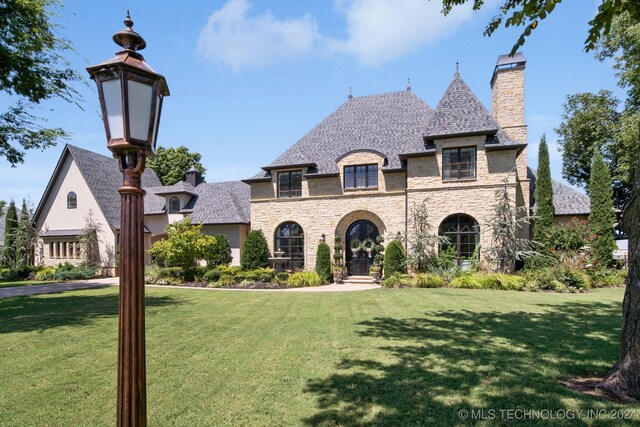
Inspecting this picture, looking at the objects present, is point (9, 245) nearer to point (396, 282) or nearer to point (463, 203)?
point (396, 282)

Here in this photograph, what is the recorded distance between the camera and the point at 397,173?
19359 millimetres

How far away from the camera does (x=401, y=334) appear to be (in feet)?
24.8

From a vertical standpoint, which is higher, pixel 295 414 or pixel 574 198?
pixel 574 198

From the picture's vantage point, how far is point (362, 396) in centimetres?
447

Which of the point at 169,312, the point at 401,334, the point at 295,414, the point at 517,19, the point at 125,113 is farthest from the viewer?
the point at 169,312

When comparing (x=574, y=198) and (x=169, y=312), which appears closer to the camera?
(x=169, y=312)

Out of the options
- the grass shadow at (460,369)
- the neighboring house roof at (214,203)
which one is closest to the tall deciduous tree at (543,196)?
the grass shadow at (460,369)

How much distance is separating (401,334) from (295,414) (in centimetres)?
411

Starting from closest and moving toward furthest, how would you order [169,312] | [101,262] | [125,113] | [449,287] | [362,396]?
1. [125,113]
2. [362,396]
3. [169,312]
4. [449,287]
5. [101,262]

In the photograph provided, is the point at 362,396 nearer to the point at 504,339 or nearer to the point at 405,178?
the point at 504,339

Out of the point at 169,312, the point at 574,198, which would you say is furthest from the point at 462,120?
the point at 169,312

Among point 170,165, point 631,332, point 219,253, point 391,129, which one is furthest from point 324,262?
point 170,165

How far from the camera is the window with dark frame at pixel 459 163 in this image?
1772 centimetres


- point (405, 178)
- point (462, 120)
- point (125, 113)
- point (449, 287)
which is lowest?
point (449, 287)
